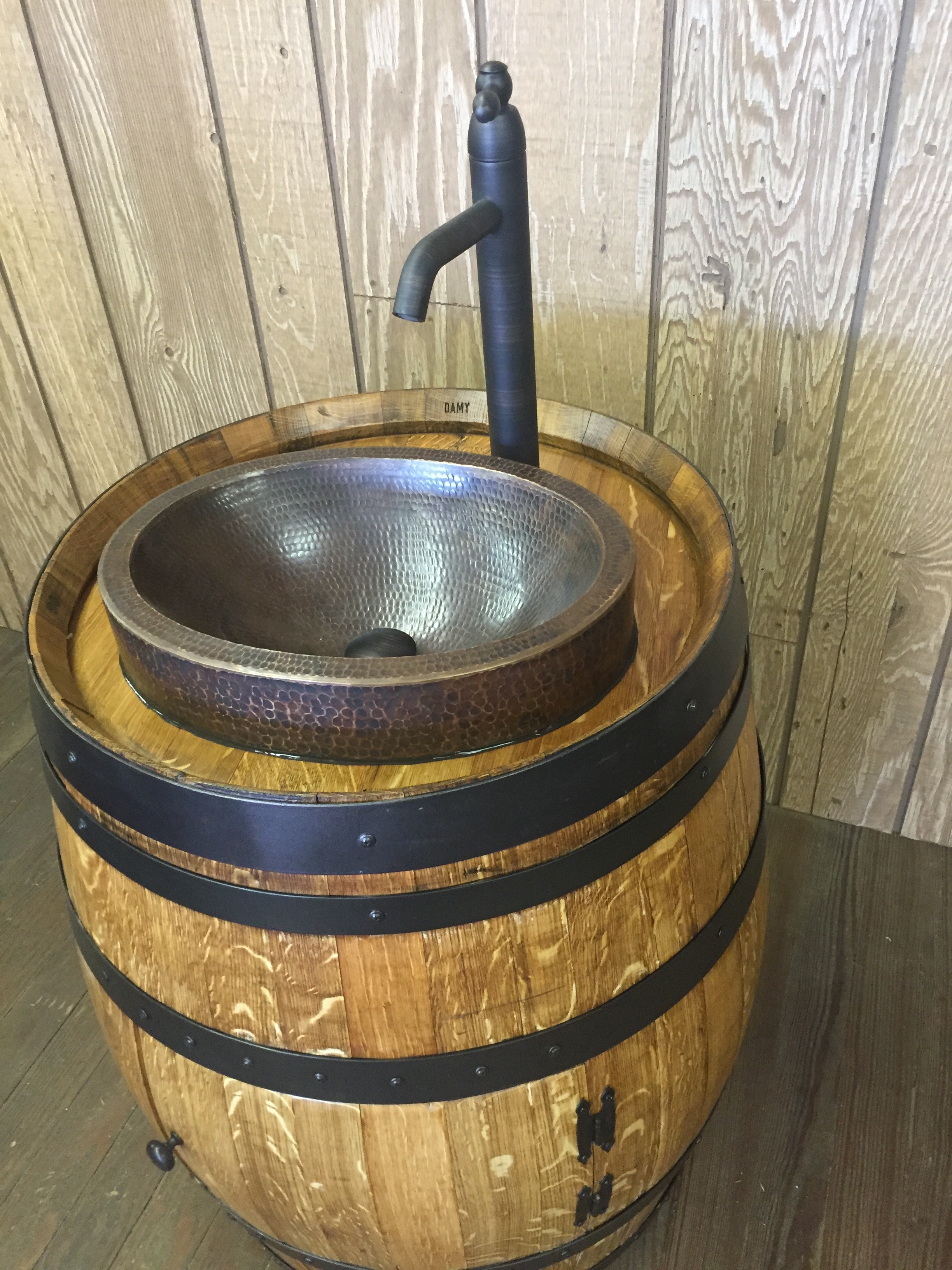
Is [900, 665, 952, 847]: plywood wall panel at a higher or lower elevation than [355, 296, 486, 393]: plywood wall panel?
lower

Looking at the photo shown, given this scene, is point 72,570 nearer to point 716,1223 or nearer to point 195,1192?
point 195,1192

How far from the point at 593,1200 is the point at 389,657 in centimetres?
47

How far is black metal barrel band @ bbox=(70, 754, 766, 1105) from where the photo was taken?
0.72 metres

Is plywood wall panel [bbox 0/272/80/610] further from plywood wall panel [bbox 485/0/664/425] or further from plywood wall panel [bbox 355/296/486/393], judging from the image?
plywood wall panel [bbox 485/0/664/425]

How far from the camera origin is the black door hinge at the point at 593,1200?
833 mm

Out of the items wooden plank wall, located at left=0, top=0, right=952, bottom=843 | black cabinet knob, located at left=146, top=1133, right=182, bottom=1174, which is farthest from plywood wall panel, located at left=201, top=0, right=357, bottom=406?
black cabinet knob, located at left=146, top=1133, right=182, bottom=1174

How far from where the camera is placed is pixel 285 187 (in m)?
1.25

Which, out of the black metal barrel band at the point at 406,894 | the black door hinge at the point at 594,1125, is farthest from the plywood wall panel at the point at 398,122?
the black door hinge at the point at 594,1125

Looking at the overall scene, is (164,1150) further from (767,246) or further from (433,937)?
(767,246)

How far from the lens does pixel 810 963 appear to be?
1.35 metres

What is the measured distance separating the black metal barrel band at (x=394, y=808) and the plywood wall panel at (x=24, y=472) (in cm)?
108

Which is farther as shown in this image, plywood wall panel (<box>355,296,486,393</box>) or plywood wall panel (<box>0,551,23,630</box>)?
plywood wall panel (<box>0,551,23,630</box>)

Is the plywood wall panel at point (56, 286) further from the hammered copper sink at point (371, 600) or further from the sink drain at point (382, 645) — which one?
the sink drain at point (382, 645)

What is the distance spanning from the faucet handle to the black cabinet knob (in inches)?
32.6
